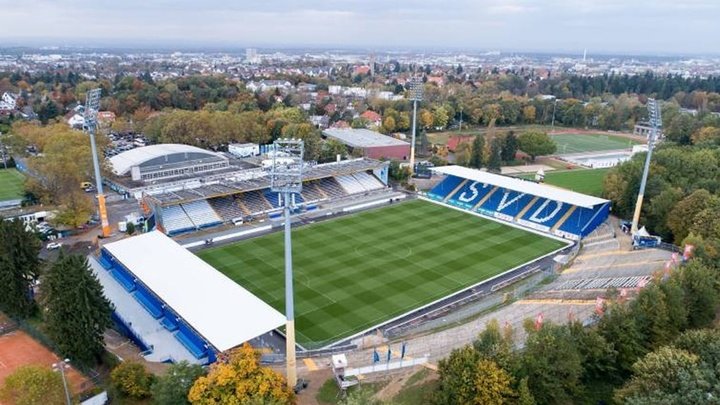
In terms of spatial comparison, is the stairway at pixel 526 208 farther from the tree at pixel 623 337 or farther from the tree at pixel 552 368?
the tree at pixel 552 368

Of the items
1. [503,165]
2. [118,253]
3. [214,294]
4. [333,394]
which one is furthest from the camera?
[503,165]

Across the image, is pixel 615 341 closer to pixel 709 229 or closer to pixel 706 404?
pixel 706 404

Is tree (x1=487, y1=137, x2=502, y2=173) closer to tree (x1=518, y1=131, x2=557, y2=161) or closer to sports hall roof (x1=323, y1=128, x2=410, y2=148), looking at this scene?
tree (x1=518, y1=131, x2=557, y2=161)

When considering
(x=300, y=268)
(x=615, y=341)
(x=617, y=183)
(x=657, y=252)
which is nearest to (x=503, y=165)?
(x=617, y=183)

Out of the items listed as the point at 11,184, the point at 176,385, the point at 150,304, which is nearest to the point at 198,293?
the point at 150,304

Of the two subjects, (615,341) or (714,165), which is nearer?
(615,341)

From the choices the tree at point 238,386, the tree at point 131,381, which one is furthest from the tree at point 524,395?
the tree at point 131,381

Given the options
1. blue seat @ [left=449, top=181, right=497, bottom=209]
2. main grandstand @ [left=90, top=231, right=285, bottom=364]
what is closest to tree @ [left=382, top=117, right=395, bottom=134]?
blue seat @ [left=449, top=181, right=497, bottom=209]
